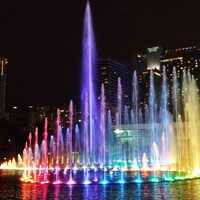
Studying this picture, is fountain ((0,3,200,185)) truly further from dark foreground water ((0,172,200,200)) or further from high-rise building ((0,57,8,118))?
high-rise building ((0,57,8,118))

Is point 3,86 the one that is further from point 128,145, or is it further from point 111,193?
point 111,193

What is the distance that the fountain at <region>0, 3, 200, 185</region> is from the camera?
112 feet

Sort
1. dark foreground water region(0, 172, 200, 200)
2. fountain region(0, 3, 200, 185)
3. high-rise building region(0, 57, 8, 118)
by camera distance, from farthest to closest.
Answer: high-rise building region(0, 57, 8, 118) < fountain region(0, 3, 200, 185) < dark foreground water region(0, 172, 200, 200)

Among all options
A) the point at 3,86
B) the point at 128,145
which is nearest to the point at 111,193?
the point at 128,145

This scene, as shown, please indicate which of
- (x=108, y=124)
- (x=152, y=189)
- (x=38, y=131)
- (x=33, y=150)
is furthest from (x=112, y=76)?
(x=152, y=189)

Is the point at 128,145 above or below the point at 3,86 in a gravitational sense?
below

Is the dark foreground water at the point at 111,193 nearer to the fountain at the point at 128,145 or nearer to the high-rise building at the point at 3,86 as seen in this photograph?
the fountain at the point at 128,145

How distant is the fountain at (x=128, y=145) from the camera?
34219mm

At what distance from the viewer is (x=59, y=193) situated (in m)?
19.6

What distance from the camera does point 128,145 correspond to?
227 ft

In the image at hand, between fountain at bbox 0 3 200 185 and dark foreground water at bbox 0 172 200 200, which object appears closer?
dark foreground water at bbox 0 172 200 200

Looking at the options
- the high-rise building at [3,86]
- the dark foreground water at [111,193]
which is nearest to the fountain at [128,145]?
the dark foreground water at [111,193]

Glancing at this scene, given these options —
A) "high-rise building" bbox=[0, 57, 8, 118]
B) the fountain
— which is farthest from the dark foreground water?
"high-rise building" bbox=[0, 57, 8, 118]

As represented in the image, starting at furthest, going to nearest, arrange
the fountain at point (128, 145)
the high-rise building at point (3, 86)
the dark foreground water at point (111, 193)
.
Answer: the high-rise building at point (3, 86) → the fountain at point (128, 145) → the dark foreground water at point (111, 193)
